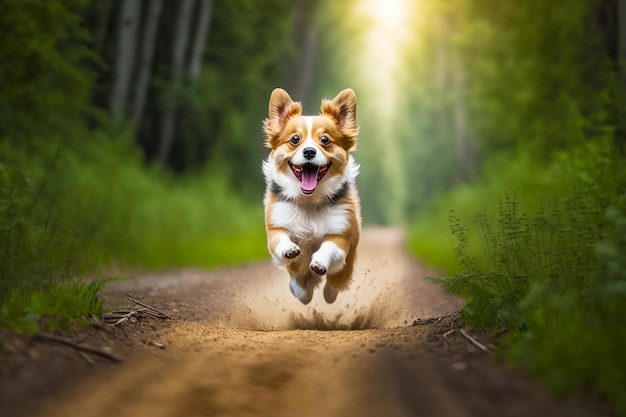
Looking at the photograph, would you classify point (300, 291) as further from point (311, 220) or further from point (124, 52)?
point (124, 52)

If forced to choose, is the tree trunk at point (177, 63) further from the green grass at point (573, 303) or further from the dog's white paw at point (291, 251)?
the green grass at point (573, 303)

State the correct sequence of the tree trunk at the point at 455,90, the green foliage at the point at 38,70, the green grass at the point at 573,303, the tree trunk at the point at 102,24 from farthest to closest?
the tree trunk at the point at 455,90 → the tree trunk at the point at 102,24 → the green foliage at the point at 38,70 → the green grass at the point at 573,303

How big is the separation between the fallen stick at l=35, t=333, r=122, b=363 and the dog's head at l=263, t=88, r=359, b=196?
2.57 meters

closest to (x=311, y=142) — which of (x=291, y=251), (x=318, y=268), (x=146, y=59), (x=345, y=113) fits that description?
(x=345, y=113)

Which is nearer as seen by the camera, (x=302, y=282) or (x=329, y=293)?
(x=302, y=282)

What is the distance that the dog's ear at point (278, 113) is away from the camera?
705cm

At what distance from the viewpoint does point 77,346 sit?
4.42m

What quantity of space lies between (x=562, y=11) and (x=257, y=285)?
9709 millimetres

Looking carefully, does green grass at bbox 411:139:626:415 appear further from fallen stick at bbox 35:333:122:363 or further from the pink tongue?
fallen stick at bbox 35:333:122:363

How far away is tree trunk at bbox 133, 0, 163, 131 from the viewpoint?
55.6 ft

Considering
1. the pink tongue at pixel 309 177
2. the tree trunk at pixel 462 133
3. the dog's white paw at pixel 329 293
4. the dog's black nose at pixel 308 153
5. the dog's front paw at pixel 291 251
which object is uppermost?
the tree trunk at pixel 462 133

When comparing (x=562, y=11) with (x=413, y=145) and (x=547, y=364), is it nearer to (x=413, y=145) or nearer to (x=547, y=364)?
(x=547, y=364)

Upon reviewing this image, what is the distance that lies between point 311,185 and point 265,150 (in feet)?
48.2

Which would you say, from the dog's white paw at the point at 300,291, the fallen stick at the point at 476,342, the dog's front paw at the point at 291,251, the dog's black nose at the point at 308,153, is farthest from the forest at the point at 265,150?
the dog's white paw at the point at 300,291
